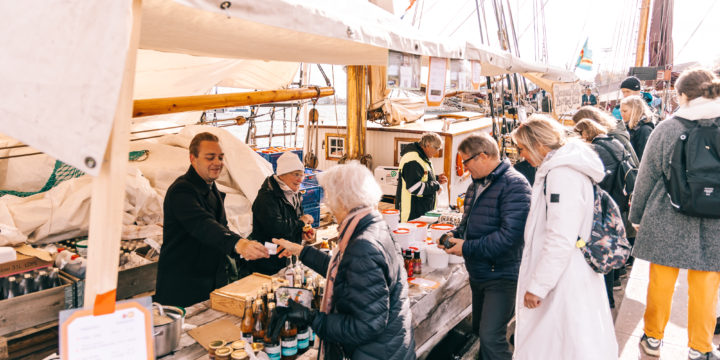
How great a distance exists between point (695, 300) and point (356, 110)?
3.59m

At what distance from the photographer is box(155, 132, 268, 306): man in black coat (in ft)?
9.59

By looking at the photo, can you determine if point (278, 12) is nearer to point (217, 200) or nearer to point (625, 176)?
point (217, 200)

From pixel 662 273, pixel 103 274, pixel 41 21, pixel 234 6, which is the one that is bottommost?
pixel 662 273

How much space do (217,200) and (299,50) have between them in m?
1.19

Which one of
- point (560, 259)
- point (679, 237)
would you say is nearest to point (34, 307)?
point (560, 259)

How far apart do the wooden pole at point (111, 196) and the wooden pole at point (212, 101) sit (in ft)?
7.69

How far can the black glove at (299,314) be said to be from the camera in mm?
1956

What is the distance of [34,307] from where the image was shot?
269 centimetres

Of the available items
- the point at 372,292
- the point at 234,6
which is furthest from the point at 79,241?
the point at 234,6

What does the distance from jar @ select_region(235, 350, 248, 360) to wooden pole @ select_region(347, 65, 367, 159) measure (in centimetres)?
376

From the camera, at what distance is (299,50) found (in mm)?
2854

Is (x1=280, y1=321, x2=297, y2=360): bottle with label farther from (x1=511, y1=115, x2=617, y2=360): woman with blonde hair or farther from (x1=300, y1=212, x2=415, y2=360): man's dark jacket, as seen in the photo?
(x1=511, y1=115, x2=617, y2=360): woman with blonde hair

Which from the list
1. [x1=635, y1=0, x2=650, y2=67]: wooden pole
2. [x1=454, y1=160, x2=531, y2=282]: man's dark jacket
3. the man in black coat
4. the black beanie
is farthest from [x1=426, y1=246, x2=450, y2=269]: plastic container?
[x1=635, y1=0, x2=650, y2=67]: wooden pole

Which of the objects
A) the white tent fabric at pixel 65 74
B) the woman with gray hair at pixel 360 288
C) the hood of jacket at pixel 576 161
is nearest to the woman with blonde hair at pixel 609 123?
the hood of jacket at pixel 576 161
